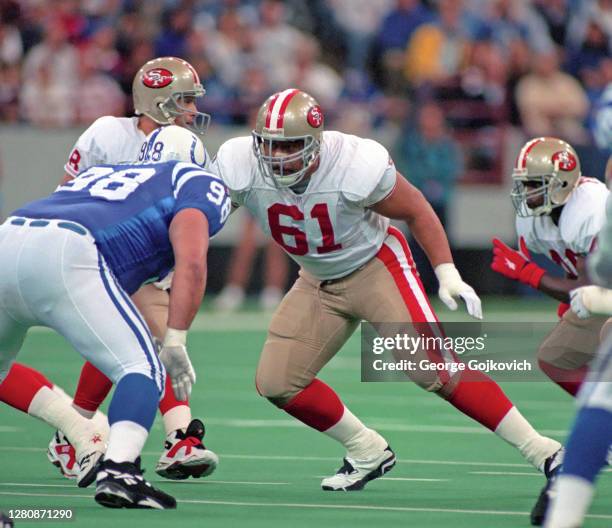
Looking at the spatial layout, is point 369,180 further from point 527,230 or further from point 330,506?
point 527,230

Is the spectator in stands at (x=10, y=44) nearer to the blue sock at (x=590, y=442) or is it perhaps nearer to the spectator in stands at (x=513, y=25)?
the spectator in stands at (x=513, y=25)

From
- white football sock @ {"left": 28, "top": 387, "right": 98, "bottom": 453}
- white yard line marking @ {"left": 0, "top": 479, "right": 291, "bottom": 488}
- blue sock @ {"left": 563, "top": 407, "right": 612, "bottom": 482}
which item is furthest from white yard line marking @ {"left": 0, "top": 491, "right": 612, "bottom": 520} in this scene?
blue sock @ {"left": 563, "top": 407, "right": 612, "bottom": 482}

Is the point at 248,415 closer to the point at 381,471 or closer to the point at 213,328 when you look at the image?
the point at 381,471

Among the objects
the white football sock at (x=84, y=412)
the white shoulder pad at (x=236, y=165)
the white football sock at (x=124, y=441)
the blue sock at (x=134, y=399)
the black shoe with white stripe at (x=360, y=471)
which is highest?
the white shoulder pad at (x=236, y=165)

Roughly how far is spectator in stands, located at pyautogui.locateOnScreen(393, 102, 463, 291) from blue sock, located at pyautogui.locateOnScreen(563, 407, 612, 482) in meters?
9.69

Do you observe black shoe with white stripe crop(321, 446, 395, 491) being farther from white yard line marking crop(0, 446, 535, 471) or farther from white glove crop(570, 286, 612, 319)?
white glove crop(570, 286, 612, 319)

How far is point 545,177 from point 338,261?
135 cm

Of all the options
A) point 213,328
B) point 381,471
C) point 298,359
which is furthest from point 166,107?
point 213,328

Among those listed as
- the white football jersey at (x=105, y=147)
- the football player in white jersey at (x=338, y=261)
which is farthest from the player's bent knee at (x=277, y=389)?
the white football jersey at (x=105, y=147)

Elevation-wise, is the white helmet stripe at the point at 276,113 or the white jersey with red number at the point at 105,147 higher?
the white helmet stripe at the point at 276,113

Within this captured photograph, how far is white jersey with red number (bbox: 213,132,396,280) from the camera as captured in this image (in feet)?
18.2

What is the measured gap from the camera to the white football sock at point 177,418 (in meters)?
5.89

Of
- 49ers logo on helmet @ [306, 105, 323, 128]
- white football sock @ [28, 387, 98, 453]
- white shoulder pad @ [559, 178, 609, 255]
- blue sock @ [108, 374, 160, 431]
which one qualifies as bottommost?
white football sock @ [28, 387, 98, 453]

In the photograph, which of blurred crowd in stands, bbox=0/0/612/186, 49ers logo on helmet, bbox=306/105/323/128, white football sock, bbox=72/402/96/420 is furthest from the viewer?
blurred crowd in stands, bbox=0/0/612/186
